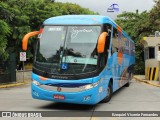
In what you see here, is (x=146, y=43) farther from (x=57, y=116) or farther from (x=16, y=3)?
(x=57, y=116)

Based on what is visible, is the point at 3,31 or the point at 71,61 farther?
the point at 3,31

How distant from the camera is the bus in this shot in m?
11.2

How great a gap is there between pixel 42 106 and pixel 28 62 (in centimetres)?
2759

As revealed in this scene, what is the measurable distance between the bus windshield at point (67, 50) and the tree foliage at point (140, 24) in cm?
2618

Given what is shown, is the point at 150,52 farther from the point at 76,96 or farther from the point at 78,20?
the point at 76,96

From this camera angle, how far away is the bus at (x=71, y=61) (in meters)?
11.2

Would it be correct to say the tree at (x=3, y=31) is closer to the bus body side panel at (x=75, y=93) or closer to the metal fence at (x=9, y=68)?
the metal fence at (x=9, y=68)

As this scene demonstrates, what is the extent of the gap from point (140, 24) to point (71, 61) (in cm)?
3106

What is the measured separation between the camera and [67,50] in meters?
11.6

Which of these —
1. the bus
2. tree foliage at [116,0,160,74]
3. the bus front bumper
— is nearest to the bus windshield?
the bus

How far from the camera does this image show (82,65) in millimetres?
11266

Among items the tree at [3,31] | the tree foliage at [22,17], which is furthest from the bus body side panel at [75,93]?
the tree foliage at [22,17]

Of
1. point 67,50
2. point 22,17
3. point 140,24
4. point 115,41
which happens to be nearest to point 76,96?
point 67,50

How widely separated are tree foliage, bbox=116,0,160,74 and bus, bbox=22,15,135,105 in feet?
85.1
